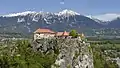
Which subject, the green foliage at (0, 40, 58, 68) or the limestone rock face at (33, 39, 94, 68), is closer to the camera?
the green foliage at (0, 40, 58, 68)

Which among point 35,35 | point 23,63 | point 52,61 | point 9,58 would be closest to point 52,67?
point 52,61

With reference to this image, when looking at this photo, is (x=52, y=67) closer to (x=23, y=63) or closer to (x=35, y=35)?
(x=23, y=63)

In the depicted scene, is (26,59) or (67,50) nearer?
(67,50)

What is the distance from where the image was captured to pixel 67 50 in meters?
68.9

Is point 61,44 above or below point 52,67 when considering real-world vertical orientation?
above

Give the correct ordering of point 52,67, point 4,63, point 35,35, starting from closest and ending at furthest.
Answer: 1. point 52,67
2. point 4,63
3. point 35,35

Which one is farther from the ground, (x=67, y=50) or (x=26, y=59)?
(x=67, y=50)

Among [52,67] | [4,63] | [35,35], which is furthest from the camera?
[35,35]

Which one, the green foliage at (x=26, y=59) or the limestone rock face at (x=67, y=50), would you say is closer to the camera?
the green foliage at (x=26, y=59)

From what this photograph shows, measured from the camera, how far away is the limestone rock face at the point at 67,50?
224 ft

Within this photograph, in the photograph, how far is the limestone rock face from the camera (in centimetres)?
6812

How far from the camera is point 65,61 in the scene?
68.2 meters

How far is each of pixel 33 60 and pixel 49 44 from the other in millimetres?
4578

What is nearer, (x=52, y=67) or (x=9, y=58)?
(x=52, y=67)
